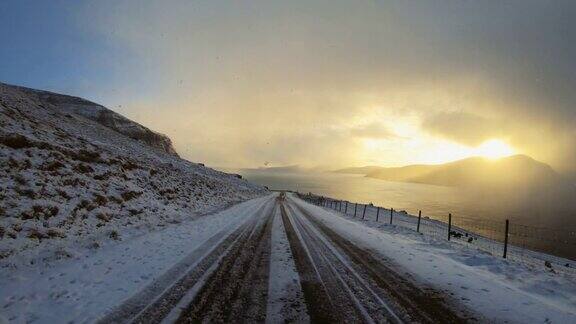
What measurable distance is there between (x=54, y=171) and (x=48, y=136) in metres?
6.51

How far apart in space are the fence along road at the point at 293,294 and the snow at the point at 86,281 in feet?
1.88

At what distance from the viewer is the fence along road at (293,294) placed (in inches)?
213

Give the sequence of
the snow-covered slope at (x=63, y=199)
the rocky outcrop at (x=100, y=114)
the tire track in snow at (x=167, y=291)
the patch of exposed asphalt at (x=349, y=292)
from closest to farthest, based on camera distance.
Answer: the tire track in snow at (x=167, y=291) → the patch of exposed asphalt at (x=349, y=292) → the snow-covered slope at (x=63, y=199) → the rocky outcrop at (x=100, y=114)

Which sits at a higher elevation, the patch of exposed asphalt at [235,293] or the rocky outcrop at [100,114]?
the rocky outcrop at [100,114]

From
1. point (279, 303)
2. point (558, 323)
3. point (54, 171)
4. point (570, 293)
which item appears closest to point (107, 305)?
point (279, 303)

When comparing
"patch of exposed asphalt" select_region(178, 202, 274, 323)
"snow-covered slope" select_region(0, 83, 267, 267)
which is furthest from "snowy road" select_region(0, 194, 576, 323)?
"snow-covered slope" select_region(0, 83, 267, 267)

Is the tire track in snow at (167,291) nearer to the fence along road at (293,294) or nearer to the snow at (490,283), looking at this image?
the fence along road at (293,294)

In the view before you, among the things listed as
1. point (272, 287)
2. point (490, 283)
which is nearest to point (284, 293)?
point (272, 287)

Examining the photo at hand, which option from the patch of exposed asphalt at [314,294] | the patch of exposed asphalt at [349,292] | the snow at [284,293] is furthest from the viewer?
the patch of exposed asphalt at [349,292]

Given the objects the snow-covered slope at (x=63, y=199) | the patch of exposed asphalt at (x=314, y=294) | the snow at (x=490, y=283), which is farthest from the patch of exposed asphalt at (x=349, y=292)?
the snow-covered slope at (x=63, y=199)

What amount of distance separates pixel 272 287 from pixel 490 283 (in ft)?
20.2

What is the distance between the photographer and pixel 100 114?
273 ft

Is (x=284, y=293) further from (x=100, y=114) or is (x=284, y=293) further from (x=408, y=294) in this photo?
(x=100, y=114)

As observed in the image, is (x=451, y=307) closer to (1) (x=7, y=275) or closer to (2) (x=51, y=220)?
(1) (x=7, y=275)
